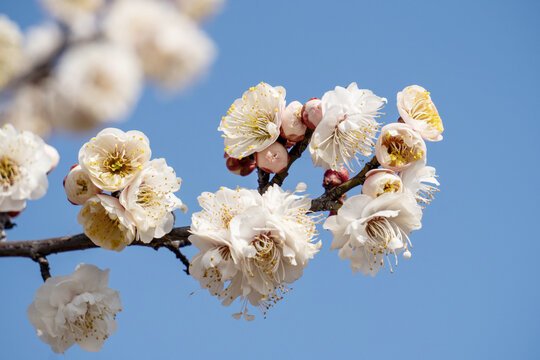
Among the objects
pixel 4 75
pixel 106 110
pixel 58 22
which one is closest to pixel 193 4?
pixel 106 110

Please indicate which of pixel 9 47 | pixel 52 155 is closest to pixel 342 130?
pixel 52 155

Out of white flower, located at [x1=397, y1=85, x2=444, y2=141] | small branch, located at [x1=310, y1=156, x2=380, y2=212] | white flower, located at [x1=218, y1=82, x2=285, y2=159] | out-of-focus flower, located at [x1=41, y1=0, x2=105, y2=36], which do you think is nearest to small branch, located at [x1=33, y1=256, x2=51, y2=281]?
white flower, located at [x1=218, y1=82, x2=285, y2=159]

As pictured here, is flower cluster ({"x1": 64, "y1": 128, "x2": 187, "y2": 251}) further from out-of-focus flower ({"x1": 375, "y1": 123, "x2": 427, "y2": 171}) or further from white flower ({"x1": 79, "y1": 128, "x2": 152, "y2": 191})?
out-of-focus flower ({"x1": 375, "y1": 123, "x2": 427, "y2": 171})

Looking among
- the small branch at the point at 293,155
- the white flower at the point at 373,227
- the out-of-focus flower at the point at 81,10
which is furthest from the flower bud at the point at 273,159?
the out-of-focus flower at the point at 81,10

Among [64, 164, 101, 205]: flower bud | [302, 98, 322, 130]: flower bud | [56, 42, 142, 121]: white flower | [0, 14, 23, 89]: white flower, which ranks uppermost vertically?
[56, 42, 142, 121]: white flower

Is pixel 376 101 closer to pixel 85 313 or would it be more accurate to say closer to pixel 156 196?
pixel 156 196
